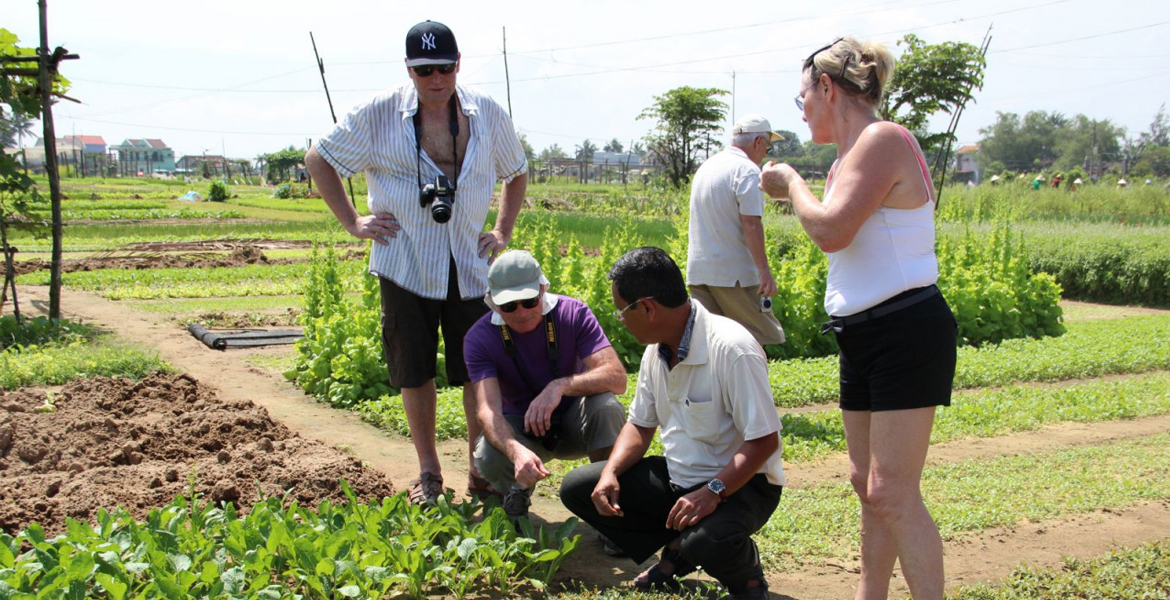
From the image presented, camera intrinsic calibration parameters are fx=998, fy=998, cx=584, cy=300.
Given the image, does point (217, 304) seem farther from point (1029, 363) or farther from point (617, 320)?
point (1029, 363)

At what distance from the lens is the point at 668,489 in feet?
12.4

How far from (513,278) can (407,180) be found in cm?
87

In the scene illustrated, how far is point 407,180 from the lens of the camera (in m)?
4.60

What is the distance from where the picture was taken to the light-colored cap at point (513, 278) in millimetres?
4074

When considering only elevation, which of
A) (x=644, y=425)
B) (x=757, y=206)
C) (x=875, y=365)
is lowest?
(x=644, y=425)

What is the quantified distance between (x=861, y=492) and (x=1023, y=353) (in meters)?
6.60

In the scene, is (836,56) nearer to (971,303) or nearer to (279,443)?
(279,443)

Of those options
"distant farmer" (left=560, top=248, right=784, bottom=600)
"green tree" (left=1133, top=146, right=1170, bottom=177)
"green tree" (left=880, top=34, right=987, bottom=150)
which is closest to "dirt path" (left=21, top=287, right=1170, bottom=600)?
"distant farmer" (left=560, top=248, right=784, bottom=600)

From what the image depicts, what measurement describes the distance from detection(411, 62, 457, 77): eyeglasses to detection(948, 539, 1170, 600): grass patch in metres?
2.93

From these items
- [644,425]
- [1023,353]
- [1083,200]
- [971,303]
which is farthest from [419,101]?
[1083,200]

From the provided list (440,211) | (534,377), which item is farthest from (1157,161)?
(440,211)

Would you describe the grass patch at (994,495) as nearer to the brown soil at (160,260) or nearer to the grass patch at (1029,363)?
the grass patch at (1029,363)

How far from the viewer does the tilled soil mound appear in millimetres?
4590

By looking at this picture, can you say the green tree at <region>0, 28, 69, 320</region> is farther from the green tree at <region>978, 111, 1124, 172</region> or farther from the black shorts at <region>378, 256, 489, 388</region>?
the green tree at <region>978, 111, 1124, 172</region>
